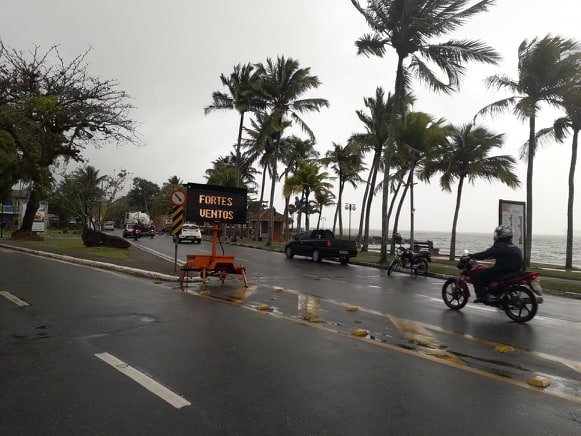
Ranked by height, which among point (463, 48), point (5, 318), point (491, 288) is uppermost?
point (463, 48)

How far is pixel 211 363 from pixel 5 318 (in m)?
4.30

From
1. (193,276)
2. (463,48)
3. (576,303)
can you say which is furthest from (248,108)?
(576,303)

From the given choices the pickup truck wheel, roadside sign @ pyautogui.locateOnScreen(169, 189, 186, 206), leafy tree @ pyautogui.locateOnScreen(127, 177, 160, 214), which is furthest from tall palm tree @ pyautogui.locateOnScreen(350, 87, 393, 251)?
leafy tree @ pyautogui.locateOnScreen(127, 177, 160, 214)

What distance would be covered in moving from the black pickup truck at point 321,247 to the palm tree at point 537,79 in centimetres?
784

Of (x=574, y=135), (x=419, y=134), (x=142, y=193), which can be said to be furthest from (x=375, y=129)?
(x=142, y=193)

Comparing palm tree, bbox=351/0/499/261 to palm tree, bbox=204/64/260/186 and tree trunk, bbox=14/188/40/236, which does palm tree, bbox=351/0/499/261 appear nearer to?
palm tree, bbox=204/64/260/186

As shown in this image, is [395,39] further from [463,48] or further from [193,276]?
[193,276]

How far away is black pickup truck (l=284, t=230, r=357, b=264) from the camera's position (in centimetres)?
2203

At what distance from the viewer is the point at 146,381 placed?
15.0ft

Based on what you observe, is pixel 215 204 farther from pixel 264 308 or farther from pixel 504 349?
pixel 504 349

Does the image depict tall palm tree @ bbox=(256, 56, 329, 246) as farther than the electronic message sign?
Yes

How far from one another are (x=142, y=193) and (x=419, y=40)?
312 ft

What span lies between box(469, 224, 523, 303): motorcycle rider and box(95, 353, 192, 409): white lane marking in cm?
686

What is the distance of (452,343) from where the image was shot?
6566 millimetres
